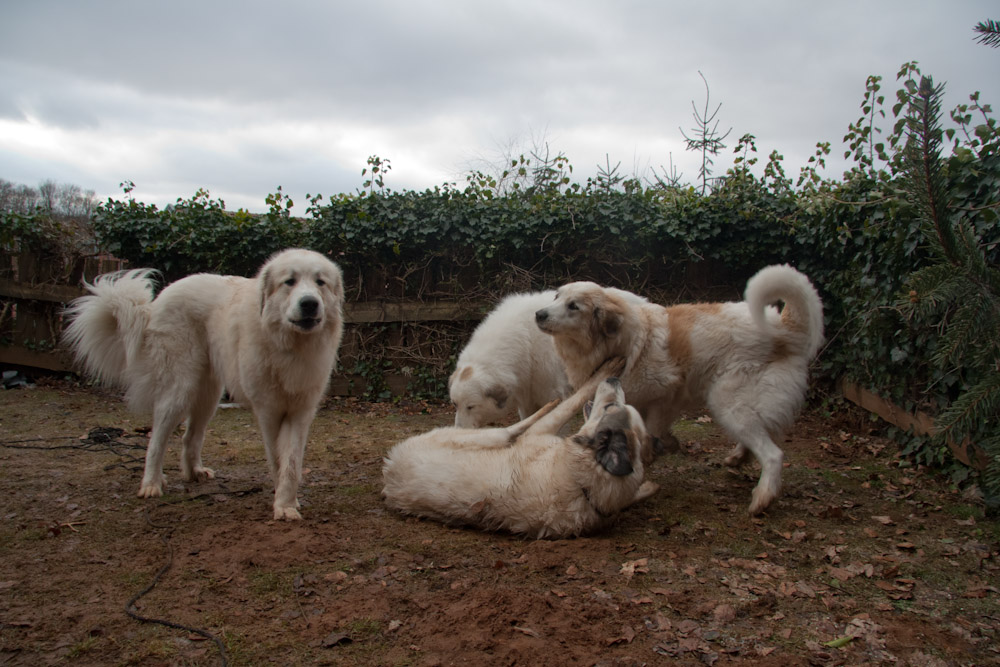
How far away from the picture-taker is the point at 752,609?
2656mm

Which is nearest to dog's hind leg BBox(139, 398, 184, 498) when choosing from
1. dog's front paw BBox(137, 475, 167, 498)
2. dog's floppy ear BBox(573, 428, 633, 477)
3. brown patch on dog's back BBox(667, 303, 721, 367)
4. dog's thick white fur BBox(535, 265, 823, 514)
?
dog's front paw BBox(137, 475, 167, 498)

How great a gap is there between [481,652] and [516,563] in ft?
2.78

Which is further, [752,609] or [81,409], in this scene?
[81,409]

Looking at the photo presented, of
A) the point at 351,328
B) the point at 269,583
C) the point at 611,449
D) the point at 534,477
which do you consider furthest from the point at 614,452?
the point at 351,328

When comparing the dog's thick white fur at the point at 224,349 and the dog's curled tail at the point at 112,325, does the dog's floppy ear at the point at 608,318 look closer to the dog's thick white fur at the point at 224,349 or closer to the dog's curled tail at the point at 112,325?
the dog's thick white fur at the point at 224,349

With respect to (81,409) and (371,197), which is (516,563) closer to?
(371,197)

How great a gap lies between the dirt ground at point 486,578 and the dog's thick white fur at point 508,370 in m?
1.00

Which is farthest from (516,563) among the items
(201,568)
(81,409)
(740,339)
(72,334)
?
(81,409)

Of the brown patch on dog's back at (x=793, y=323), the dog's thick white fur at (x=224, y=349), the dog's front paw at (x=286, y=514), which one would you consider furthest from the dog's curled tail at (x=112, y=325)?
the brown patch on dog's back at (x=793, y=323)

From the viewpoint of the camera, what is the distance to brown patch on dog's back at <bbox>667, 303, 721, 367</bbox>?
4289 millimetres

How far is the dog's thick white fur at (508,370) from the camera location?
4.92m

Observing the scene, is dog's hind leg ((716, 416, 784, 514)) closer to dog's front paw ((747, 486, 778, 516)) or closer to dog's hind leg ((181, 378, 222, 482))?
dog's front paw ((747, 486, 778, 516))

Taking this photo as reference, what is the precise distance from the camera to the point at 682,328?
14.3 ft

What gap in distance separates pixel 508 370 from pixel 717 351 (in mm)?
1687
